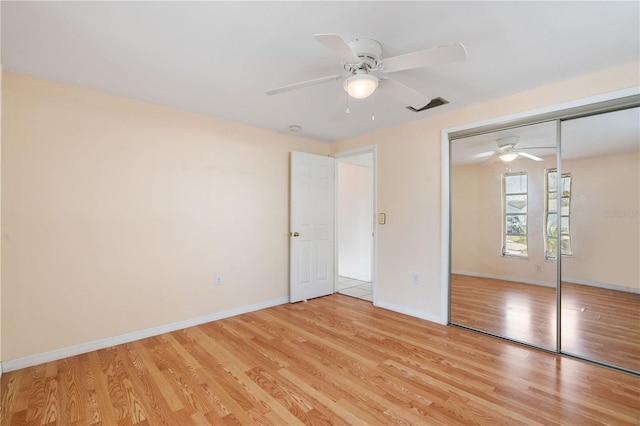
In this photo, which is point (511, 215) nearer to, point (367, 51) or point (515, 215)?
point (515, 215)

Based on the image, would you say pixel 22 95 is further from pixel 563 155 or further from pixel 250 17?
pixel 563 155

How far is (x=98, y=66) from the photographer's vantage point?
2.32m

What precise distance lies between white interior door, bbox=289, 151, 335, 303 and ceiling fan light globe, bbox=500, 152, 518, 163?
2.38 m

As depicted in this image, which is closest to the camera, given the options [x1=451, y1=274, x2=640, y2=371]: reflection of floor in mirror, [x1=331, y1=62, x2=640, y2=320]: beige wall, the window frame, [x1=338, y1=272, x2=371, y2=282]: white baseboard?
[x1=451, y1=274, x2=640, y2=371]: reflection of floor in mirror

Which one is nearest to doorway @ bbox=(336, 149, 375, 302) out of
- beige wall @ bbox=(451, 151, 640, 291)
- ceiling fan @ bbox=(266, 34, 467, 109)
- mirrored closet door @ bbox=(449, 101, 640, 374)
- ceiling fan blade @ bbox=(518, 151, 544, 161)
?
mirrored closet door @ bbox=(449, 101, 640, 374)

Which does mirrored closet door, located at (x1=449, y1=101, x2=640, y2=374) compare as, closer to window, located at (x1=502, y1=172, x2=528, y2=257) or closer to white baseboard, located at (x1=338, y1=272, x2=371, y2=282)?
window, located at (x1=502, y1=172, x2=528, y2=257)

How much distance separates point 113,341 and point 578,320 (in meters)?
4.30

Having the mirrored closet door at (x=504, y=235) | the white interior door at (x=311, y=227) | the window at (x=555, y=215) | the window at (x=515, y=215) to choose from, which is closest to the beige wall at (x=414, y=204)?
the mirrored closet door at (x=504, y=235)

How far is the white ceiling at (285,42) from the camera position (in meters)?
1.68

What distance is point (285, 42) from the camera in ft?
6.48

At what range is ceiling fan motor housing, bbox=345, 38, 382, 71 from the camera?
1902mm

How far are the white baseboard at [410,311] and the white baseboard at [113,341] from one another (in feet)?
5.36

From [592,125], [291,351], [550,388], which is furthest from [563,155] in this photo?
[291,351]

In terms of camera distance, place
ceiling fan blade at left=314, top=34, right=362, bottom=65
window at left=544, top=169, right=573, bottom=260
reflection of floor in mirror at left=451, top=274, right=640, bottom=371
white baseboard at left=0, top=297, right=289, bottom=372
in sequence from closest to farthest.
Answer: ceiling fan blade at left=314, top=34, right=362, bottom=65, white baseboard at left=0, top=297, right=289, bottom=372, reflection of floor in mirror at left=451, top=274, right=640, bottom=371, window at left=544, top=169, right=573, bottom=260
